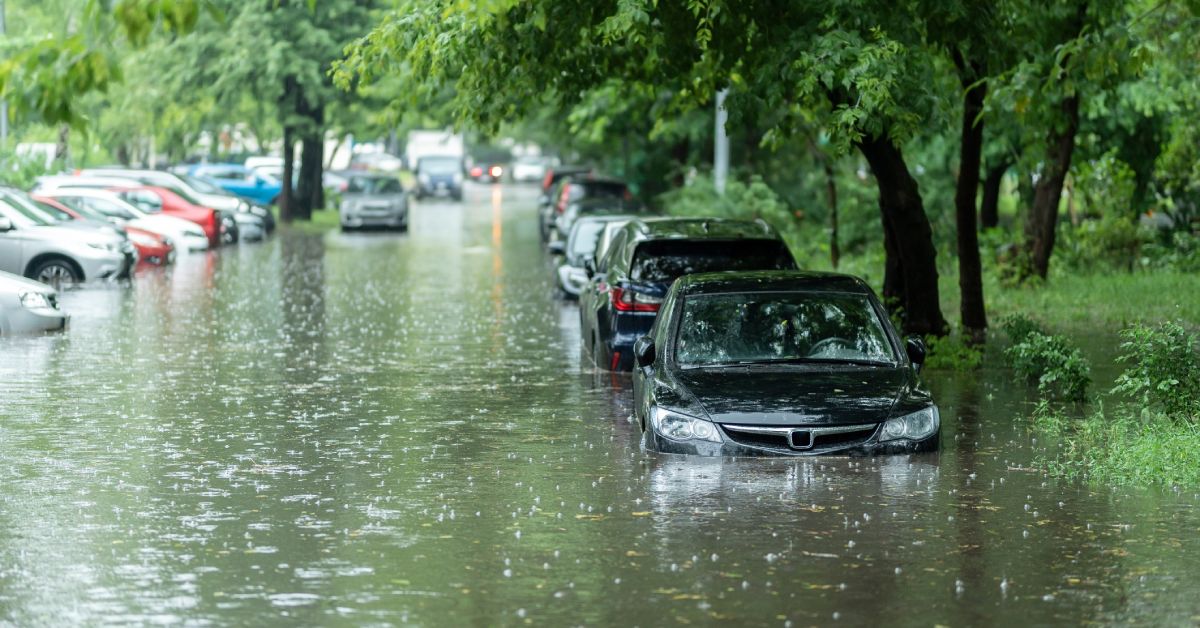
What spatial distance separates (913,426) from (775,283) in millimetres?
1986

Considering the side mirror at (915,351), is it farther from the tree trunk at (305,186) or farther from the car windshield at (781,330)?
the tree trunk at (305,186)

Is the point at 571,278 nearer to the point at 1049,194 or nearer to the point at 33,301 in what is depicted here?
the point at 1049,194

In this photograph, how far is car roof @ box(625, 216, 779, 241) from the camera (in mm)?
18391

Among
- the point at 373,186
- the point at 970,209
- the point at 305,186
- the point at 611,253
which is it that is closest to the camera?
the point at 611,253

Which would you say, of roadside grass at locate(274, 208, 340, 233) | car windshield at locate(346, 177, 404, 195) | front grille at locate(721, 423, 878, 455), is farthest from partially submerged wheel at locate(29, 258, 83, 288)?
car windshield at locate(346, 177, 404, 195)

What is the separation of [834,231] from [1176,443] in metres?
19.0

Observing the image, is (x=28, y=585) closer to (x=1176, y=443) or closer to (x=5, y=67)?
(x=5, y=67)

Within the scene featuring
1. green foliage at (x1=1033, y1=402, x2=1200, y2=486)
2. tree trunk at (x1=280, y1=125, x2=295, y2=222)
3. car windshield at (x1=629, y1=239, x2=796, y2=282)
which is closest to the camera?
green foliage at (x1=1033, y1=402, x2=1200, y2=486)

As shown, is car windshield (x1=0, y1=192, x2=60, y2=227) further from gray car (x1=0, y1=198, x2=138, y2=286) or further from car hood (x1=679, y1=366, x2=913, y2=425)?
car hood (x1=679, y1=366, x2=913, y2=425)

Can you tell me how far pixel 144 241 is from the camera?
36.0 metres

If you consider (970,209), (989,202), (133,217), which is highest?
(970,209)

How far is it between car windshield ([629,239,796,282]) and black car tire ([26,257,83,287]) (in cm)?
1495

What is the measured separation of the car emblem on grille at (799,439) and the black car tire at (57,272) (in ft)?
68.2

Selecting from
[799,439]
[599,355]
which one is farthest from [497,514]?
[599,355]
